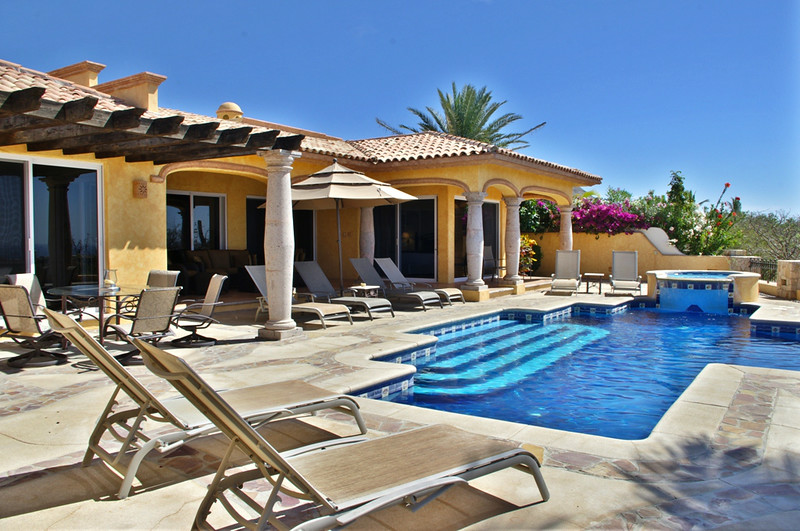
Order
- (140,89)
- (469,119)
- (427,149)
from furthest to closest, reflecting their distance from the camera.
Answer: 1. (469,119)
2. (427,149)
3. (140,89)

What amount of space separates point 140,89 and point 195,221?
4.45 metres

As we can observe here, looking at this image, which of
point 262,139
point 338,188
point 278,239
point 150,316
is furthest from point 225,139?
point 338,188

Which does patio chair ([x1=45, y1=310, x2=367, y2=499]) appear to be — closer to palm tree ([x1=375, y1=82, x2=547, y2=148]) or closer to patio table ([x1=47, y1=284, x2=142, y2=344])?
patio table ([x1=47, y1=284, x2=142, y2=344])

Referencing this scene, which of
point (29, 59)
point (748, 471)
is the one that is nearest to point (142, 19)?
point (29, 59)

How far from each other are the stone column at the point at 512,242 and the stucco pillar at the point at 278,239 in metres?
8.91

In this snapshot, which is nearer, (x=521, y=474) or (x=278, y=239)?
(x=521, y=474)

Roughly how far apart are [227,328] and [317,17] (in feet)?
50.7

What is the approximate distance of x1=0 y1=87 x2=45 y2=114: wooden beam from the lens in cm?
535

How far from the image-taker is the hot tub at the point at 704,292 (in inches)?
547

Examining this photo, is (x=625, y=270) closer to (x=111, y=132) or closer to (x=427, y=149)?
(x=427, y=149)

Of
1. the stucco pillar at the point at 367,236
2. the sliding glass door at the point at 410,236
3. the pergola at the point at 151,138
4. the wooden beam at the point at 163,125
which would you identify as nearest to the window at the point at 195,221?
the stucco pillar at the point at 367,236

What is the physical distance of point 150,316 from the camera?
22.4ft

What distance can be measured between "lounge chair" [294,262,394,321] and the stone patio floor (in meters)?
4.98

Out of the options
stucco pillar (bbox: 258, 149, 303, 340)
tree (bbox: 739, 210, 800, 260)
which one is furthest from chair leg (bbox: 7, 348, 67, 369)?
tree (bbox: 739, 210, 800, 260)
